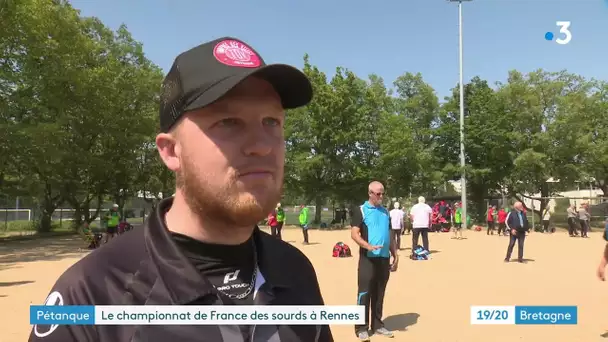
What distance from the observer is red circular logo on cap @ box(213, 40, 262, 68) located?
1.34 metres

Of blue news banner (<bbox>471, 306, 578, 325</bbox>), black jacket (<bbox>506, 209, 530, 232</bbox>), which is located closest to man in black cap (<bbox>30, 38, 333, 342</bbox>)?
blue news banner (<bbox>471, 306, 578, 325</bbox>)

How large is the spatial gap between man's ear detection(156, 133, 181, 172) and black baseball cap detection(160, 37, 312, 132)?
1.2 inches

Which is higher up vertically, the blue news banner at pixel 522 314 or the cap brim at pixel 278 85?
the cap brim at pixel 278 85

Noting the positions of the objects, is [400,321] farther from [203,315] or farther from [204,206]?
[204,206]

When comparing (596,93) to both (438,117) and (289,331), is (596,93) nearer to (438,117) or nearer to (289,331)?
(438,117)

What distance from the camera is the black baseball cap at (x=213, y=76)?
4.12 feet

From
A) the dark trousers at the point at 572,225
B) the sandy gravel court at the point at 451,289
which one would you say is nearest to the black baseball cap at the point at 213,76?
the sandy gravel court at the point at 451,289

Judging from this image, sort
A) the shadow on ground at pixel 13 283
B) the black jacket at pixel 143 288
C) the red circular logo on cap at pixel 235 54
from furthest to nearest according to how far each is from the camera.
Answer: the shadow on ground at pixel 13 283
the red circular logo on cap at pixel 235 54
the black jacket at pixel 143 288

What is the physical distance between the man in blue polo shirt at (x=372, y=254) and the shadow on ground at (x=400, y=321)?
46 cm

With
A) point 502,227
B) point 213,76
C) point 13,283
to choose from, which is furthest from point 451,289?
point 502,227

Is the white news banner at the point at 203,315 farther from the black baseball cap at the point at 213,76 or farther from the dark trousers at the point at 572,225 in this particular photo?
the dark trousers at the point at 572,225

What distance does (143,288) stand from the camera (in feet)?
4.24

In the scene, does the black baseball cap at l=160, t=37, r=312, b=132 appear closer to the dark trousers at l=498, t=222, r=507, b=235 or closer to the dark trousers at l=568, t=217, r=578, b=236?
the dark trousers at l=498, t=222, r=507, b=235

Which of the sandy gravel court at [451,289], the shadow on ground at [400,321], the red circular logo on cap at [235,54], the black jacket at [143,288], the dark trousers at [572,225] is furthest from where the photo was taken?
the dark trousers at [572,225]
